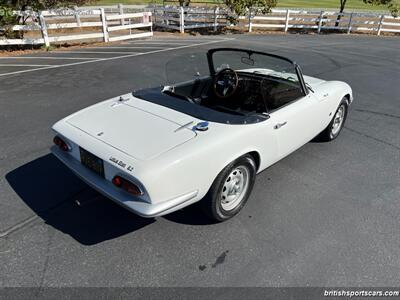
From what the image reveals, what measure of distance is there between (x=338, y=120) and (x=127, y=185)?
362 cm

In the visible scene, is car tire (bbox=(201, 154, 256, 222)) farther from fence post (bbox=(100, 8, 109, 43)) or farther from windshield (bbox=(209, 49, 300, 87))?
fence post (bbox=(100, 8, 109, 43))

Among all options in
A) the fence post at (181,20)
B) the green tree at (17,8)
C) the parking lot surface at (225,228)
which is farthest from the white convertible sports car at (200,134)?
the fence post at (181,20)

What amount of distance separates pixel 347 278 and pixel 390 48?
14686 millimetres

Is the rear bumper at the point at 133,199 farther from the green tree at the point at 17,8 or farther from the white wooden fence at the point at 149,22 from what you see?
the white wooden fence at the point at 149,22

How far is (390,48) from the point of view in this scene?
13.8 meters

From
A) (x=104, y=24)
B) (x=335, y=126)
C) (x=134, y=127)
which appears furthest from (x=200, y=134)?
(x=104, y=24)

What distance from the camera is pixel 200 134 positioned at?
8.68ft

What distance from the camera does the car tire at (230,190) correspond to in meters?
2.72

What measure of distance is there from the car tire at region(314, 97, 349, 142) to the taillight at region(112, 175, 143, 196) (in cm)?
320

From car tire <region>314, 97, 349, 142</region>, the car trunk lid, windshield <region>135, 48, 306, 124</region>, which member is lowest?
car tire <region>314, 97, 349, 142</region>

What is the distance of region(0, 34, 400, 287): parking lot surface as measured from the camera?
246 centimetres

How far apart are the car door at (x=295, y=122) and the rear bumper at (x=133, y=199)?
1255 millimetres

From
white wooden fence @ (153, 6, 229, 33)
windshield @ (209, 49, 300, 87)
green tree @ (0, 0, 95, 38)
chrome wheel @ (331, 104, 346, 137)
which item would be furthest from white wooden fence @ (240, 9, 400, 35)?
windshield @ (209, 49, 300, 87)

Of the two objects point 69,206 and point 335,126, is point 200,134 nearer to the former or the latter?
point 69,206
